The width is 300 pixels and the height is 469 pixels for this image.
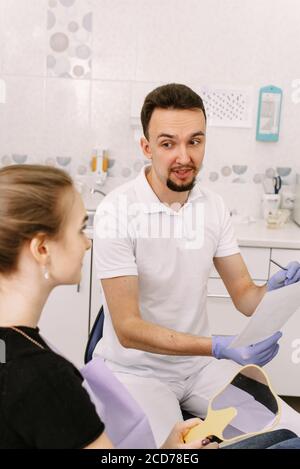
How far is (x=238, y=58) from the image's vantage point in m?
3.05

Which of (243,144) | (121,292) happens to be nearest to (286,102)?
(243,144)

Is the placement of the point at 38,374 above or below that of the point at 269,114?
below

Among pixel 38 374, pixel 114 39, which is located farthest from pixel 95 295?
pixel 38 374

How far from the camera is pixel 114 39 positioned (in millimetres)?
3049

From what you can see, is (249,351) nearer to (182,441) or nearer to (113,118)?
(182,441)

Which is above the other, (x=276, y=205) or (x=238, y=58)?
(x=238, y=58)

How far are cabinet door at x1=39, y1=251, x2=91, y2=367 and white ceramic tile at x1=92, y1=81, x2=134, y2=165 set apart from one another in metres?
0.77

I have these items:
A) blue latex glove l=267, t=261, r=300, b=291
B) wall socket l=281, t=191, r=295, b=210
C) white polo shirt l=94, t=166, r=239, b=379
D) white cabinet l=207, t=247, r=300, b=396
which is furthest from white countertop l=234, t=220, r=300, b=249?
blue latex glove l=267, t=261, r=300, b=291

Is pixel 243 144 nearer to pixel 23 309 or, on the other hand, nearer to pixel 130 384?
pixel 130 384

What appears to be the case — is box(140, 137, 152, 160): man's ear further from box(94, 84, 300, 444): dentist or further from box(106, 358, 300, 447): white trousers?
box(106, 358, 300, 447): white trousers

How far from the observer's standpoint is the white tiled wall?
3.02 meters

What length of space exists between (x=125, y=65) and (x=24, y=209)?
7.02ft

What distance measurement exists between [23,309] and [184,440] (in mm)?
475

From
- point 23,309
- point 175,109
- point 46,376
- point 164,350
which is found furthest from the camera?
point 175,109
